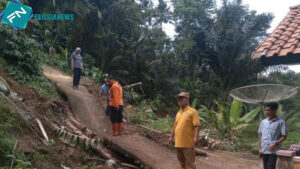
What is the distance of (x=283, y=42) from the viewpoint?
4.93 metres

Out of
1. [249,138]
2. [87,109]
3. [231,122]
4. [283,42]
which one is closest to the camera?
[283,42]

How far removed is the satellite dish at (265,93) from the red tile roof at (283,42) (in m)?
0.64

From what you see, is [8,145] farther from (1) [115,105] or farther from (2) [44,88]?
(2) [44,88]

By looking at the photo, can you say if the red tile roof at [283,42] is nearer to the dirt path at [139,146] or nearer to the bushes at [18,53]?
the dirt path at [139,146]

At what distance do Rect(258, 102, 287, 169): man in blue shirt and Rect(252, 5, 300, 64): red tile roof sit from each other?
0.71 m

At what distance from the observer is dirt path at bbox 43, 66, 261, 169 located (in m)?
7.18

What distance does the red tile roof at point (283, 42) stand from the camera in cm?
461

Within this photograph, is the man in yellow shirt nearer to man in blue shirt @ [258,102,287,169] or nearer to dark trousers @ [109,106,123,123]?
man in blue shirt @ [258,102,287,169]

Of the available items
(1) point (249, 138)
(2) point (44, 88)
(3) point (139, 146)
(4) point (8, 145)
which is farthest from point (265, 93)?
(1) point (249, 138)

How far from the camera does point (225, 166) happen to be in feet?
26.0

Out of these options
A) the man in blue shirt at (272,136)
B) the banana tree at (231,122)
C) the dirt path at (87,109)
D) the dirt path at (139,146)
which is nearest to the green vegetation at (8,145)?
the dirt path at (139,146)

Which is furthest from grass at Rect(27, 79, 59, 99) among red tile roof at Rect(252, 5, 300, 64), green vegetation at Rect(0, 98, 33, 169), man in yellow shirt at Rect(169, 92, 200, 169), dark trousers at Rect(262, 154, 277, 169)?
dark trousers at Rect(262, 154, 277, 169)

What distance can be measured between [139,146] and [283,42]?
13.4ft

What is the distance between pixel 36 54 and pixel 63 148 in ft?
16.8
